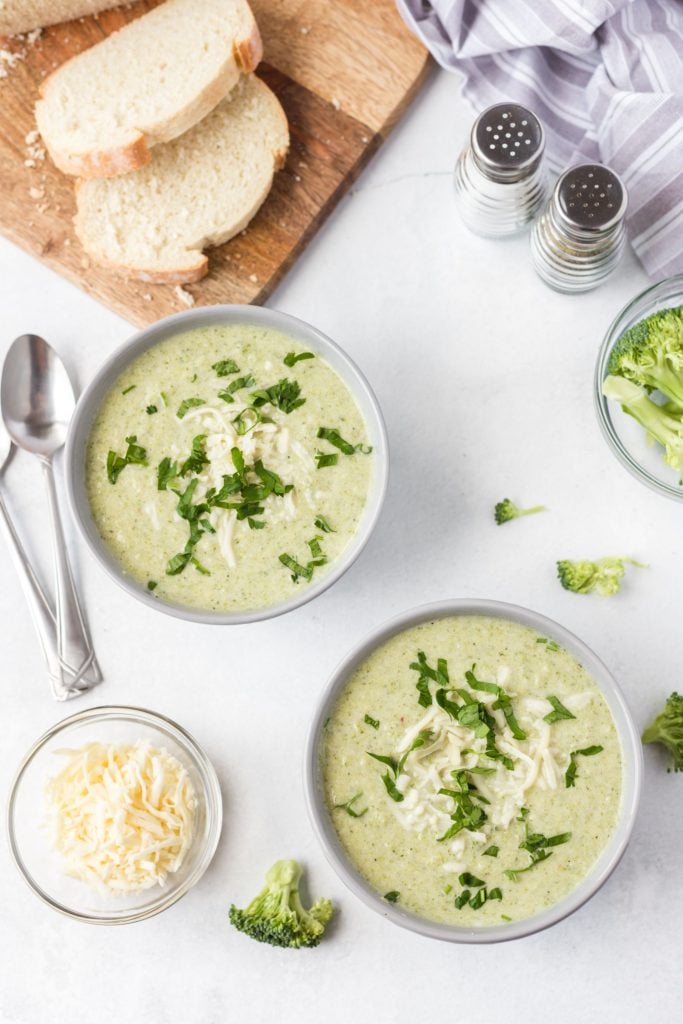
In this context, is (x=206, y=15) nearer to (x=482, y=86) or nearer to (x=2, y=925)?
(x=482, y=86)

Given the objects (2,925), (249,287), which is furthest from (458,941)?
(249,287)

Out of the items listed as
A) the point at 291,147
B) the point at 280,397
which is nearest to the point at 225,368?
the point at 280,397

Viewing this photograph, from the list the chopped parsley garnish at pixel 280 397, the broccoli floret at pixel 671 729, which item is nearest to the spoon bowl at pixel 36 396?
the chopped parsley garnish at pixel 280 397

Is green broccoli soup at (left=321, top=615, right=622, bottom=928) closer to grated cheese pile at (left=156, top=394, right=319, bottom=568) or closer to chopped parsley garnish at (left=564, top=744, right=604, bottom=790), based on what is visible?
chopped parsley garnish at (left=564, top=744, right=604, bottom=790)

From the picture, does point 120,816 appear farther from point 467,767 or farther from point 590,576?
point 590,576

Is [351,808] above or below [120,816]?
above

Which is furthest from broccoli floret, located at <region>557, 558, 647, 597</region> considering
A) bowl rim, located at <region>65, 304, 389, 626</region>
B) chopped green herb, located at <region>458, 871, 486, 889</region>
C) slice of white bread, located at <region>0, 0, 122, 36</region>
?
slice of white bread, located at <region>0, 0, 122, 36</region>
